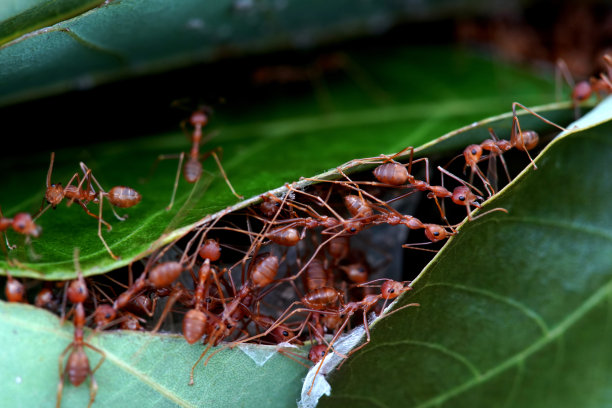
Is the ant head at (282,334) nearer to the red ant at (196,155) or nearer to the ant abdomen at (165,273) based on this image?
the ant abdomen at (165,273)

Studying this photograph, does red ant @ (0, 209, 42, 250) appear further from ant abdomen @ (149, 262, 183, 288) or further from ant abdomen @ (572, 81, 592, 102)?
ant abdomen @ (572, 81, 592, 102)

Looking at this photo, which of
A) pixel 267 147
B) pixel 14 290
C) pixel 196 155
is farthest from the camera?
pixel 267 147

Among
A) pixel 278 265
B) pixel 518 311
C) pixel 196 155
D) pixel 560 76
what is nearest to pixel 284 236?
pixel 278 265

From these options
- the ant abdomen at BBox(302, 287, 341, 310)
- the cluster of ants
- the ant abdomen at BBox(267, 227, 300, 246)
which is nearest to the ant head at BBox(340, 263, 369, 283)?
the cluster of ants

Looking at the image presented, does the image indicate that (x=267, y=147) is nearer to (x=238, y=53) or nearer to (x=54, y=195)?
(x=238, y=53)

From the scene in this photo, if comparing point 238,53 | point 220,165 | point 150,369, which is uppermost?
point 238,53

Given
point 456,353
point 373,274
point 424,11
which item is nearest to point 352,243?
point 373,274

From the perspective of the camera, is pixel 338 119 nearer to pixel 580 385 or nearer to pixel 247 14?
pixel 247 14
